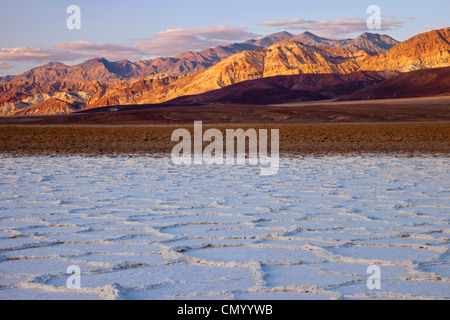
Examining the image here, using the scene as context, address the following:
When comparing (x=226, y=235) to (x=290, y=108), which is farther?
(x=290, y=108)

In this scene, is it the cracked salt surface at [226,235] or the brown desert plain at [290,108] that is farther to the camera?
the brown desert plain at [290,108]

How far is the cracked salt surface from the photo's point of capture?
3641 millimetres

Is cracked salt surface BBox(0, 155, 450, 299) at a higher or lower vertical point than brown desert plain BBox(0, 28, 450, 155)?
lower

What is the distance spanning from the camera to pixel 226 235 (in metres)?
5.17

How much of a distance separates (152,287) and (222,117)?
138 ft

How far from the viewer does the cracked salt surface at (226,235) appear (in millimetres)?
3641

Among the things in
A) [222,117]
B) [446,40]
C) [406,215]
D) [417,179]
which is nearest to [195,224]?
[406,215]

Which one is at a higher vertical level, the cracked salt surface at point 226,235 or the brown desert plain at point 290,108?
the brown desert plain at point 290,108

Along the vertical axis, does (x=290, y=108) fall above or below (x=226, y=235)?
above

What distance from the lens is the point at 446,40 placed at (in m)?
134

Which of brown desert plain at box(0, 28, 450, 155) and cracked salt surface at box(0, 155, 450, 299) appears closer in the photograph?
cracked salt surface at box(0, 155, 450, 299)

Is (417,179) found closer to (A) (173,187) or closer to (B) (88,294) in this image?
(A) (173,187)

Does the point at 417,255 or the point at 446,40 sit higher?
the point at 446,40

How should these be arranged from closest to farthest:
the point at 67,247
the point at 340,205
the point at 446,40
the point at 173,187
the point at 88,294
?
the point at 88,294, the point at 67,247, the point at 340,205, the point at 173,187, the point at 446,40
